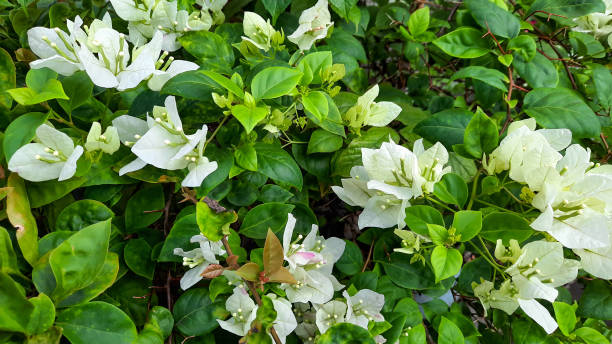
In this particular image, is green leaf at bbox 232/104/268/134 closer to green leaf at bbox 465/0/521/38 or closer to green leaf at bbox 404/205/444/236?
green leaf at bbox 404/205/444/236

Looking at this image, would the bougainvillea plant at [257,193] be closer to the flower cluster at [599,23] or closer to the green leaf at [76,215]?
the green leaf at [76,215]

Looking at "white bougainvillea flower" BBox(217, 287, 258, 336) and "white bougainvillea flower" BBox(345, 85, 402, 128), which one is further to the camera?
"white bougainvillea flower" BBox(345, 85, 402, 128)

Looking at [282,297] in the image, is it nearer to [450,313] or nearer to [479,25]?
[450,313]

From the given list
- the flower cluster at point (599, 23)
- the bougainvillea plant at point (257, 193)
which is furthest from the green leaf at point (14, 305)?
the flower cluster at point (599, 23)

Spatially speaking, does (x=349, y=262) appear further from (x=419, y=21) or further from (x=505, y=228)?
(x=419, y=21)

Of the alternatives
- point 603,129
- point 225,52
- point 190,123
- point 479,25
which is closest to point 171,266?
point 190,123

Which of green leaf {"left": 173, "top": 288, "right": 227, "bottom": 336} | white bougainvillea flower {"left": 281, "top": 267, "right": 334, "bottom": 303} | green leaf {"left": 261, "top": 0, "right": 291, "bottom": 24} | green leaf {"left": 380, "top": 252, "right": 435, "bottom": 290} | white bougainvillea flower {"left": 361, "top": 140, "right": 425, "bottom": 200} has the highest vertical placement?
green leaf {"left": 261, "top": 0, "right": 291, "bottom": 24}

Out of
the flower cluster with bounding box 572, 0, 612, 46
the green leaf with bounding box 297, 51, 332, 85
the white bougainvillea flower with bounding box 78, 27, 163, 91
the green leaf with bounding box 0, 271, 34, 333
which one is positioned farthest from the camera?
the flower cluster with bounding box 572, 0, 612, 46

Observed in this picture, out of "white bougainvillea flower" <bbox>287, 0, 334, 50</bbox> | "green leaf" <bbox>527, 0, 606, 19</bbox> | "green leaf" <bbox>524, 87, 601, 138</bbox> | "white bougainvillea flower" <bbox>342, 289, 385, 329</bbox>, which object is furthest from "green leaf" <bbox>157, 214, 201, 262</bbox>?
"green leaf" <bbox>527, 0, 606, 19</bbox>
